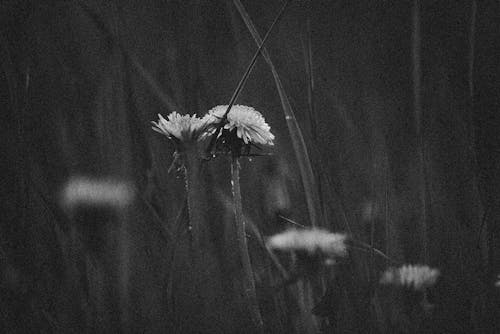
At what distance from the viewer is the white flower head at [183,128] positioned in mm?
611

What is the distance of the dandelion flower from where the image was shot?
0.68 metres

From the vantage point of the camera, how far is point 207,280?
26.3 inches

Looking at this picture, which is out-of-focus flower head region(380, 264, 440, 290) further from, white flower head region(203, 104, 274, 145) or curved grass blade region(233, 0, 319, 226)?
white flower head region(203, 104, 274, 145)

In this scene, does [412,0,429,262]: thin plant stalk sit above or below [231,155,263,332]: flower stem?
above

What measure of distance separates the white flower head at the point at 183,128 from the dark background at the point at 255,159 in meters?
0.06

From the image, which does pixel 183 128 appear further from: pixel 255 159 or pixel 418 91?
pixel 418 91

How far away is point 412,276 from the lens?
691 millimetres

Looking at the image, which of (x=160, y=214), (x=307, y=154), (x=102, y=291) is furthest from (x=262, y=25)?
(x=102, y=291)

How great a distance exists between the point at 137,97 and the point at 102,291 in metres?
0.27

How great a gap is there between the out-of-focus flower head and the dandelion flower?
74 millimetres

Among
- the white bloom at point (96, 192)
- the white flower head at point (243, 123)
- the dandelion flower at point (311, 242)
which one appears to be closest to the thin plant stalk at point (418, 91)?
the dandelion flower at point (311, 242)

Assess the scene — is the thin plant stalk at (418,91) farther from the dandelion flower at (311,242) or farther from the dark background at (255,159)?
the dandelion flower at (311,242)

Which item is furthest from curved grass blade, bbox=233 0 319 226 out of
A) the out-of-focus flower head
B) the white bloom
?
the white bloom

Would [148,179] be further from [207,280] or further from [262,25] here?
[262,25]
